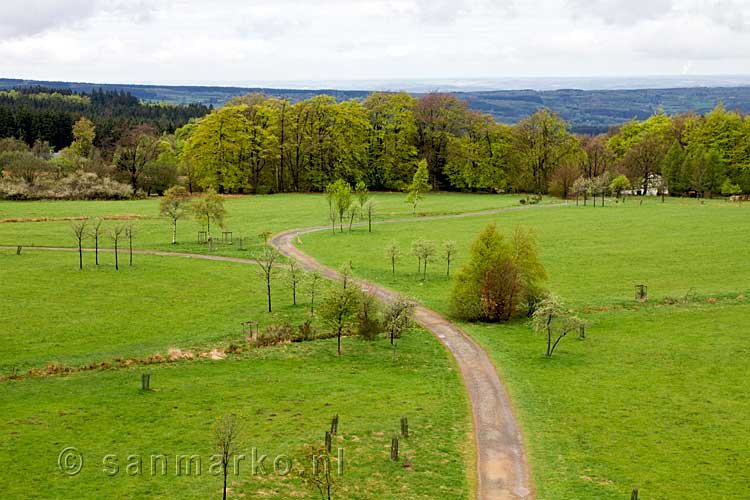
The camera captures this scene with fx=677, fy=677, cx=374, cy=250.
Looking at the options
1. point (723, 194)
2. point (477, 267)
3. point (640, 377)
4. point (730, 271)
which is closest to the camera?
point (640, 377)

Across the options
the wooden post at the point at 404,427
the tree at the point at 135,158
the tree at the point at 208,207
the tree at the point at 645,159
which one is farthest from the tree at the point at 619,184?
the wooden post at the point at 404,427

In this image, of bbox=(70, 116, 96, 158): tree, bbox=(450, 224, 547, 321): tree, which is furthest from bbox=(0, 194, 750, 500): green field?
bbox=(70, 116, 96, 158): tree

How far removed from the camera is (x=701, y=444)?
96.8 feet

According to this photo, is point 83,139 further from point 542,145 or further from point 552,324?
point 552,324

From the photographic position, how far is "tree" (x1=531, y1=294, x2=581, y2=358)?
42.2m

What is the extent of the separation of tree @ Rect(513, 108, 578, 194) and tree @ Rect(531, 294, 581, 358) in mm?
92593

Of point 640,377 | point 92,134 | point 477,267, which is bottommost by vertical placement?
point 640,377

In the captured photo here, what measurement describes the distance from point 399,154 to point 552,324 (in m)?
89.0

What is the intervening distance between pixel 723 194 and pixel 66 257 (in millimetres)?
111306

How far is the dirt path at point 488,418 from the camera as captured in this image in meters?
25.7

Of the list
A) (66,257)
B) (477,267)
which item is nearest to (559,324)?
(477,267)

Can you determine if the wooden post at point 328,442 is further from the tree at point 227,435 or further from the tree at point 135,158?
the tree at point 135,158

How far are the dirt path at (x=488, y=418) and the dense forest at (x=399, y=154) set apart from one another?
76.1 meters

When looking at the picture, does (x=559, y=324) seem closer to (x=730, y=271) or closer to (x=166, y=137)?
(x=730, y=271)
